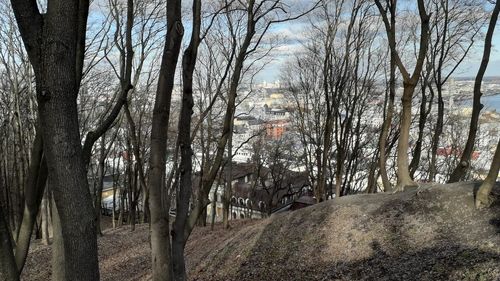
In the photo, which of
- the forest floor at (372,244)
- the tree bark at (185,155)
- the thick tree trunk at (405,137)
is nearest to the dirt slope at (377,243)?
the forest floor at (372,244)

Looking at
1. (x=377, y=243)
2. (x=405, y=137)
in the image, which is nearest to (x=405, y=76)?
(x=405, y=137)

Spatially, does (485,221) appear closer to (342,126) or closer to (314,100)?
(342,126)

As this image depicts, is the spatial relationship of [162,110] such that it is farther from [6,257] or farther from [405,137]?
[405,137]

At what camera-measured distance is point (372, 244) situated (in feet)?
21.0

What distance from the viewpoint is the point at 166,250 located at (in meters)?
3.98

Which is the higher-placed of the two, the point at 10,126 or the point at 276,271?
the point at 10,126

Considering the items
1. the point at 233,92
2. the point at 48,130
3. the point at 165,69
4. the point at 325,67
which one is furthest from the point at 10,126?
the point at 48,130

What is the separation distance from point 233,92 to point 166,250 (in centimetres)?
221

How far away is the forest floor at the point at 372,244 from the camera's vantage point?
5164 millimetres

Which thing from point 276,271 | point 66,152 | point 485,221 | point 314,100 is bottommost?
point 276,271

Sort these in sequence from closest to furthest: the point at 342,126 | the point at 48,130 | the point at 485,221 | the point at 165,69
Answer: the point at 48,130
the point at 165,69
the point at 485,221
the point at 342,126

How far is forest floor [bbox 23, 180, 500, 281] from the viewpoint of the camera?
Result: 5.16m

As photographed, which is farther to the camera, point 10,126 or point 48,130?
point 10,126

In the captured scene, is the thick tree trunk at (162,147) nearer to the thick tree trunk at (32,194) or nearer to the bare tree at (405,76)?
the thick tree trunk at (32,194)
